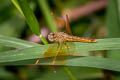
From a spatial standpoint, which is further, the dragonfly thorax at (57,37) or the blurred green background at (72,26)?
the blurred green background at (72,26)

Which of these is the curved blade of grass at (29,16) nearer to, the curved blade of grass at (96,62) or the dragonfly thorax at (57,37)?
the curved blade of grass at (96,62)

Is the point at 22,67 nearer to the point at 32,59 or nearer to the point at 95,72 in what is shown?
the point at 95,72

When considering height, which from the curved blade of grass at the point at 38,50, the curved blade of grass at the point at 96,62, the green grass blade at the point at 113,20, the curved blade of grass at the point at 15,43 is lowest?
the curved blade of grass at the point at 96,62

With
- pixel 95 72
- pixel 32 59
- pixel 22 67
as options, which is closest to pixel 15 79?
pixel 22 67

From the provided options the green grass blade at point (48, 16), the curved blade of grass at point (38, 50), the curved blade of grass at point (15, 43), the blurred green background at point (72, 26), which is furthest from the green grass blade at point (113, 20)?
the curved blade of grass at point (15, 43)

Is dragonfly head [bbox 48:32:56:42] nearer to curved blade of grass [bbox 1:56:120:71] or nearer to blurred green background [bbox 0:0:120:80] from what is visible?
blurred green background [bbox 0:0:120:80]

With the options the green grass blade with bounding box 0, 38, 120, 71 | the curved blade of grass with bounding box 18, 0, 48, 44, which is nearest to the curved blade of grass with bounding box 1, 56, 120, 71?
the green grass blade with bounding box 0, 38, 120, 71

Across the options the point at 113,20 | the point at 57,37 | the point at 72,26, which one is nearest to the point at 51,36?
the point at 57,37

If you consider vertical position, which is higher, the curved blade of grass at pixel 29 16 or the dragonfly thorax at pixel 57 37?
the curved blade of grass at pixel 29 16
